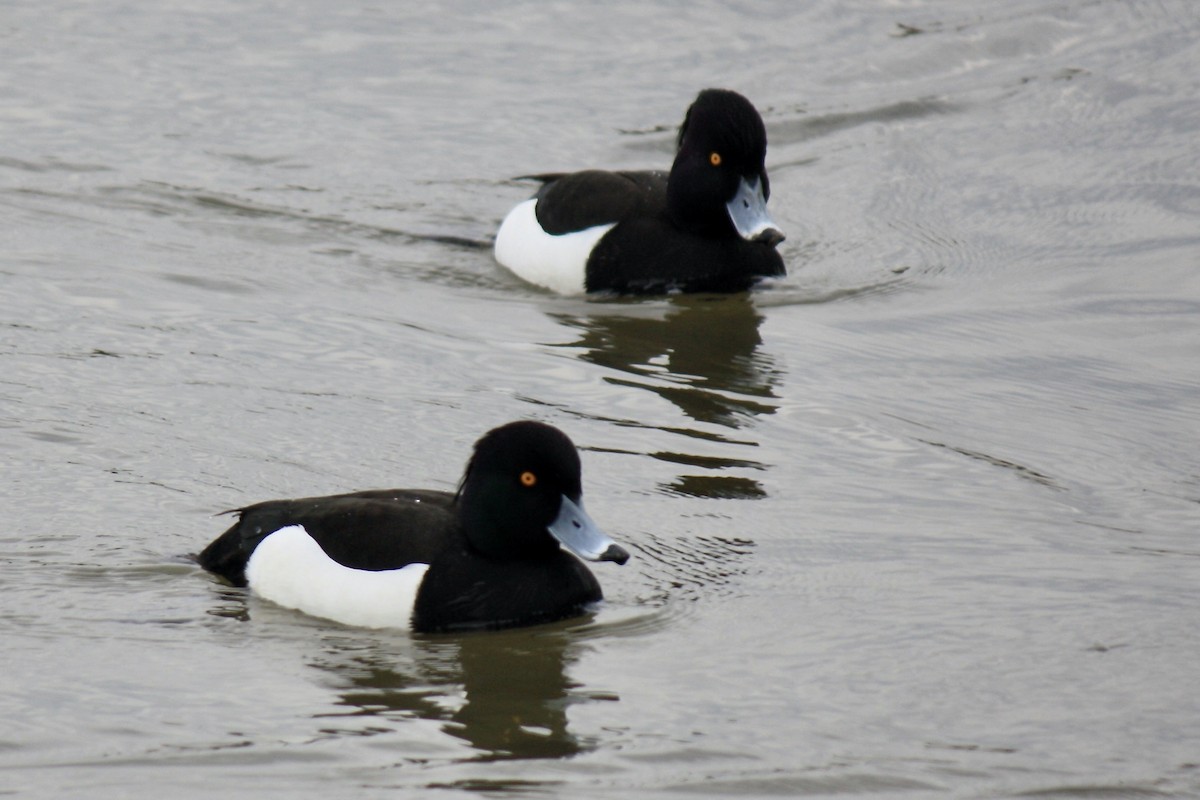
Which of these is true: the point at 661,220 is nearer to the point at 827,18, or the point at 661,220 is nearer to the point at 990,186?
the point at 990,186

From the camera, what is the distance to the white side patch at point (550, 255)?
35.1 ft

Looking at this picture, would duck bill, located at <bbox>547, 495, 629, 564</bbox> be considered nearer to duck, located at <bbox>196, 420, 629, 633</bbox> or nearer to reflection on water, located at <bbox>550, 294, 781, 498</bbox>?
duck, located at <bbox>196, 420, 629, 633</bbox>

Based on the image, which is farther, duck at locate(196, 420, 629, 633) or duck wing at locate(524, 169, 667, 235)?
duck wing at locate(524, 169, 667, 235)

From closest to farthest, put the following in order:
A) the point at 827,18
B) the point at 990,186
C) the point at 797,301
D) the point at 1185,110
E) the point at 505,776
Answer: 1. the point at 505,776
2. the point at 797,301
3. the point at 990,186
4. the point at 1185,110
5. the point at 827,18

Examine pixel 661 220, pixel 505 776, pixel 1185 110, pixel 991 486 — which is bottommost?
pixel 505 776

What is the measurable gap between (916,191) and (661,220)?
2.64 m

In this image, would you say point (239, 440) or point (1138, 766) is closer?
point (1138, 766)

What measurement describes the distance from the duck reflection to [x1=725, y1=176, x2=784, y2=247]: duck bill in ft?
15.2

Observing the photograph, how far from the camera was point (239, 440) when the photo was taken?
7777mm

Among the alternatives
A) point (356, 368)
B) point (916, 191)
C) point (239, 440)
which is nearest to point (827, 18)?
point (916, 191)

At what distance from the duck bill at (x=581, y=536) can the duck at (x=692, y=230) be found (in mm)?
4437

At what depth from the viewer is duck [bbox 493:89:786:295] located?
10617mm

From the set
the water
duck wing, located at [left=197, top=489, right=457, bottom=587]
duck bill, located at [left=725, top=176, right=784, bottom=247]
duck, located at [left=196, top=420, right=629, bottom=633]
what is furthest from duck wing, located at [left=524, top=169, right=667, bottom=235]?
duck, located at [left=196, top=420, right=629, bottom=633]

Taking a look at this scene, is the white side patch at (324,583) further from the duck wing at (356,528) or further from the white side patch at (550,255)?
the white side patch at (550,255)
